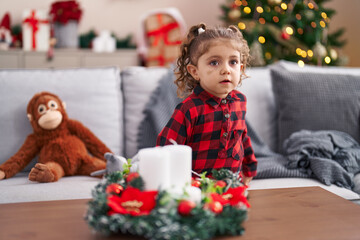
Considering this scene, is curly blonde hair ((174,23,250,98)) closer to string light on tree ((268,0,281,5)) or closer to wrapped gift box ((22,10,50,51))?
string light on tree ((268,0,281,5))

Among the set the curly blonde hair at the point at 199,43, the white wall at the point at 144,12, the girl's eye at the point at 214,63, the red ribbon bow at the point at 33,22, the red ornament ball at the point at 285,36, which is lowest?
the girl's eye at the point at 214,63

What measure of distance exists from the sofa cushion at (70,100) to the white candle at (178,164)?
970 millimetres

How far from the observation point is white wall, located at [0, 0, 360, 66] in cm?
411

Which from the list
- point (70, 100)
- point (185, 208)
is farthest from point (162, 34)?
point (185, 208)

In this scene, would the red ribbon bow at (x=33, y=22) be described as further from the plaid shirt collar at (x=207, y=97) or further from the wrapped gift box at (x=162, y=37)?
the plaid shirt collar at (x=207, y=97)

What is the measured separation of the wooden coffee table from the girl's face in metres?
0.35

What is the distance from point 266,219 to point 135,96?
3.68 feet

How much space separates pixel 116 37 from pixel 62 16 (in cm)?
65

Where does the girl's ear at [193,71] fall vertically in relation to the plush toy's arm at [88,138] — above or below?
above

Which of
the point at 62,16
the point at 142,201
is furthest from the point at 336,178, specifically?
the point at 62,16

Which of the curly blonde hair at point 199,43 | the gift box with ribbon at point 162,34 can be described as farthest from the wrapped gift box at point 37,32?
the curly blonde hair at point 199,43

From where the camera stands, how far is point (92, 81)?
1790 millimetres

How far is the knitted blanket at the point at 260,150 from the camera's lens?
1.53 m

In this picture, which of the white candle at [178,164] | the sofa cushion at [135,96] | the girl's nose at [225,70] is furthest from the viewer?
the sofa cushion at [135,96]
